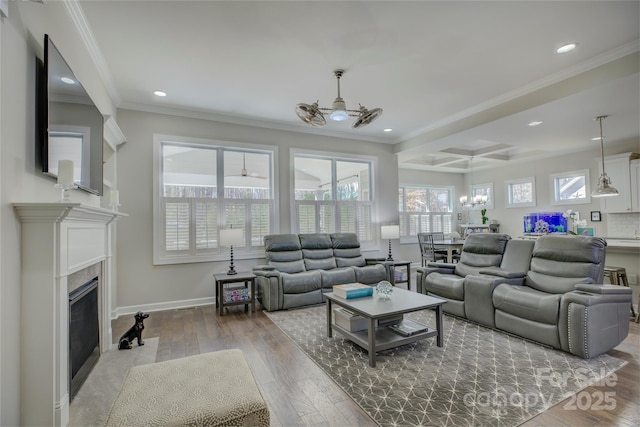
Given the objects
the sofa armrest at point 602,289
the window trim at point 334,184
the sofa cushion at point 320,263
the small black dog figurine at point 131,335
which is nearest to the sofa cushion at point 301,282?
the sofa cushion at point 320,263

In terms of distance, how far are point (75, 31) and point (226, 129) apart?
2466 mm

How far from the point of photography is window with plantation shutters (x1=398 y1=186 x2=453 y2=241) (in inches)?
334

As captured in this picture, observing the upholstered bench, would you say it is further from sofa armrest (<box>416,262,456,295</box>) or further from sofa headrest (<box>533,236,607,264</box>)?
sofa headrest (<box>533,236,607,264</box>)

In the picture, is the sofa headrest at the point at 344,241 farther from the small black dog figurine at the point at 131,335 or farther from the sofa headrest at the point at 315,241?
the small black dog figurine at the point at 131,335

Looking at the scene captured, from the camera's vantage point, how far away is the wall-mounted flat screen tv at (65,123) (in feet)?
6.10

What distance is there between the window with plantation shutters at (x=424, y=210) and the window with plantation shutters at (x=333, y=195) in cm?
237

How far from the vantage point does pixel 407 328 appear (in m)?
2.91

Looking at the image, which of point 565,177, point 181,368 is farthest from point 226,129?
point 565,177

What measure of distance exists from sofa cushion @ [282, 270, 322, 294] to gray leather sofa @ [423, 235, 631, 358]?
1677 mm

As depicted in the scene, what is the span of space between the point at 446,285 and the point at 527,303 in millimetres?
998

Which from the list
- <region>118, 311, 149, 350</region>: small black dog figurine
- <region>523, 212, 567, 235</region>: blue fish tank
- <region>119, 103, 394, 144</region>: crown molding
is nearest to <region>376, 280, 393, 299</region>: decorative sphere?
<region>118, 311, 149, 350</region>: small black dog figurine

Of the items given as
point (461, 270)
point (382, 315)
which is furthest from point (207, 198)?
point (461, 270)

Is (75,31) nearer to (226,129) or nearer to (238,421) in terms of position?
(226,129)

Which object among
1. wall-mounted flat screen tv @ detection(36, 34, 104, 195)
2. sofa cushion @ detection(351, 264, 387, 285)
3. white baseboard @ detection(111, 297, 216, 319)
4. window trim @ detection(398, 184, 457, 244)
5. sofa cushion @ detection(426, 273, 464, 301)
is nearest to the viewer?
wall-mounted flat screen tv @ detection(36, 34, 104, 195)
